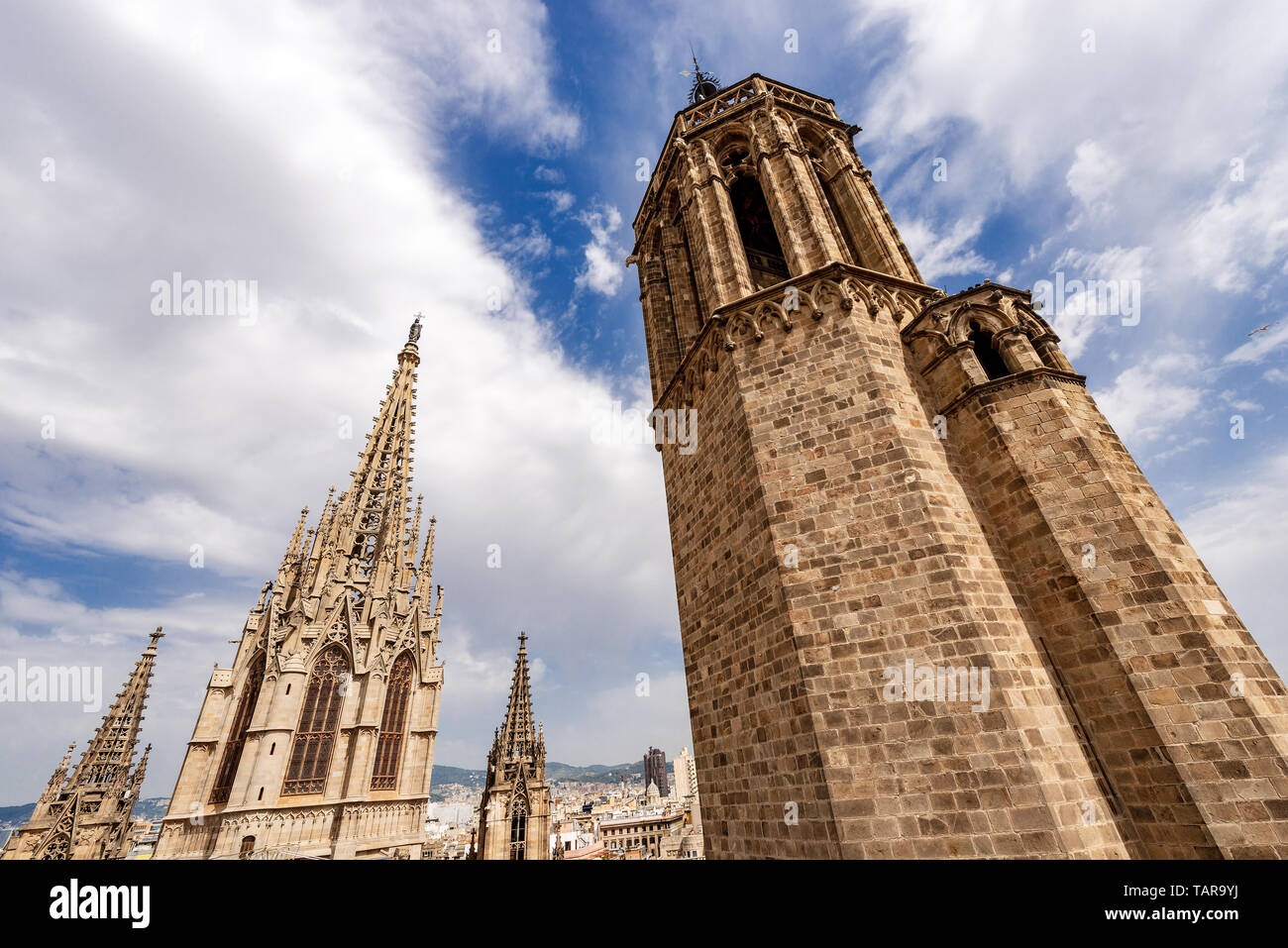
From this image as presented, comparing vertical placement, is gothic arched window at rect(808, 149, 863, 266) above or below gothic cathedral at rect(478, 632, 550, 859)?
above

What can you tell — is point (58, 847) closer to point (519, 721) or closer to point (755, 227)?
point (519, 721)

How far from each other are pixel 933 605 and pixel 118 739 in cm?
3719

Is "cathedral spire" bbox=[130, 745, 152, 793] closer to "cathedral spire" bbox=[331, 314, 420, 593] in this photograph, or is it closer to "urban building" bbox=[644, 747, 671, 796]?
"cathedral spire" bbox=[331, 314, 420, 593]

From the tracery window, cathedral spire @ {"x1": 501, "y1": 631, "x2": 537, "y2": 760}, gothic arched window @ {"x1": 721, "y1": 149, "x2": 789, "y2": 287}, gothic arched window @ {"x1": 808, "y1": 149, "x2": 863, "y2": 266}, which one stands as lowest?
the tracery window

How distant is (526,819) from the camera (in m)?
24.8

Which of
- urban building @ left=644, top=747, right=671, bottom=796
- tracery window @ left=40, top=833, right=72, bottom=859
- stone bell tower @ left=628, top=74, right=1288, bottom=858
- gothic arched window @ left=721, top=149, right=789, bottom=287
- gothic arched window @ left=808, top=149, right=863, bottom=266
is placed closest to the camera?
stone bell tower @ left=628, top=74, right=1288, bottom=858

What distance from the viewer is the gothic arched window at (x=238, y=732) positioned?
24406 millimetres

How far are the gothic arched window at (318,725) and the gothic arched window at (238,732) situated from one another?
255 centimetres

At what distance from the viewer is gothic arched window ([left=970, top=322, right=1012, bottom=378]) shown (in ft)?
28.4

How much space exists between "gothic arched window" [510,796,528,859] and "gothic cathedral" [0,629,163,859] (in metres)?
18.4

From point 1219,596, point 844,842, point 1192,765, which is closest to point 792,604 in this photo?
point 844,842

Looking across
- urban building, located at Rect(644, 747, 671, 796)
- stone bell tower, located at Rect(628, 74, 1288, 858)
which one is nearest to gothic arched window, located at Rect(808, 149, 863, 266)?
stone bell tower, located at Rect(628, 74, 1288, 858)

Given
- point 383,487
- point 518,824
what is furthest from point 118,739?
point 518,824

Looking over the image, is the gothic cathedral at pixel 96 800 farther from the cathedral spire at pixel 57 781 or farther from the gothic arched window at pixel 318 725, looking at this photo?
the gothic arched window at pixel 318 725
